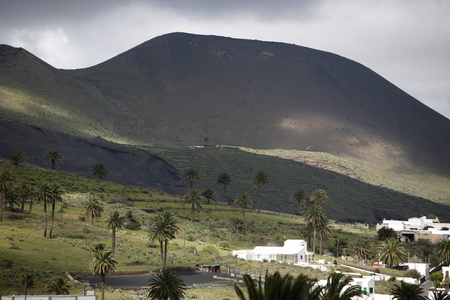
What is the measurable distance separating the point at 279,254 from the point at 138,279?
34.7 meters

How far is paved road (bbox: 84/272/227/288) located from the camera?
84.3m

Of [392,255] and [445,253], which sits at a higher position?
[445,253]

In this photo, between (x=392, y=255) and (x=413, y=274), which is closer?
(x=413, y=274)

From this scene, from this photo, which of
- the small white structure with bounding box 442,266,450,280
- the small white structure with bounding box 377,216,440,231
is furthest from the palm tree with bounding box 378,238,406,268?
the small white structure with bounding box 377,216,440,231

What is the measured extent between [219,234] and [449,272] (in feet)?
145

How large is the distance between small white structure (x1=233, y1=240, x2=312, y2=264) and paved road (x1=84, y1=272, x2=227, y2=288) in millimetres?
17224

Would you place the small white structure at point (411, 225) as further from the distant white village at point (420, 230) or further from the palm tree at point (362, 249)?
the palm tree at point (362, 249)

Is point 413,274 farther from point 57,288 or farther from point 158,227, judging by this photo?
point 57,288

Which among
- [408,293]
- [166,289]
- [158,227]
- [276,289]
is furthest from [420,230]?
[276,289]

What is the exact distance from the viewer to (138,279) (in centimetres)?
8825

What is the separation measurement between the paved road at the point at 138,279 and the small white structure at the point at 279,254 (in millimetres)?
17224

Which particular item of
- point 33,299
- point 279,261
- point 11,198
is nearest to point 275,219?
point 279,261

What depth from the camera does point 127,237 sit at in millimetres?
114000

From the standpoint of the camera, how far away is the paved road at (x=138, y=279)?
3320 inches
